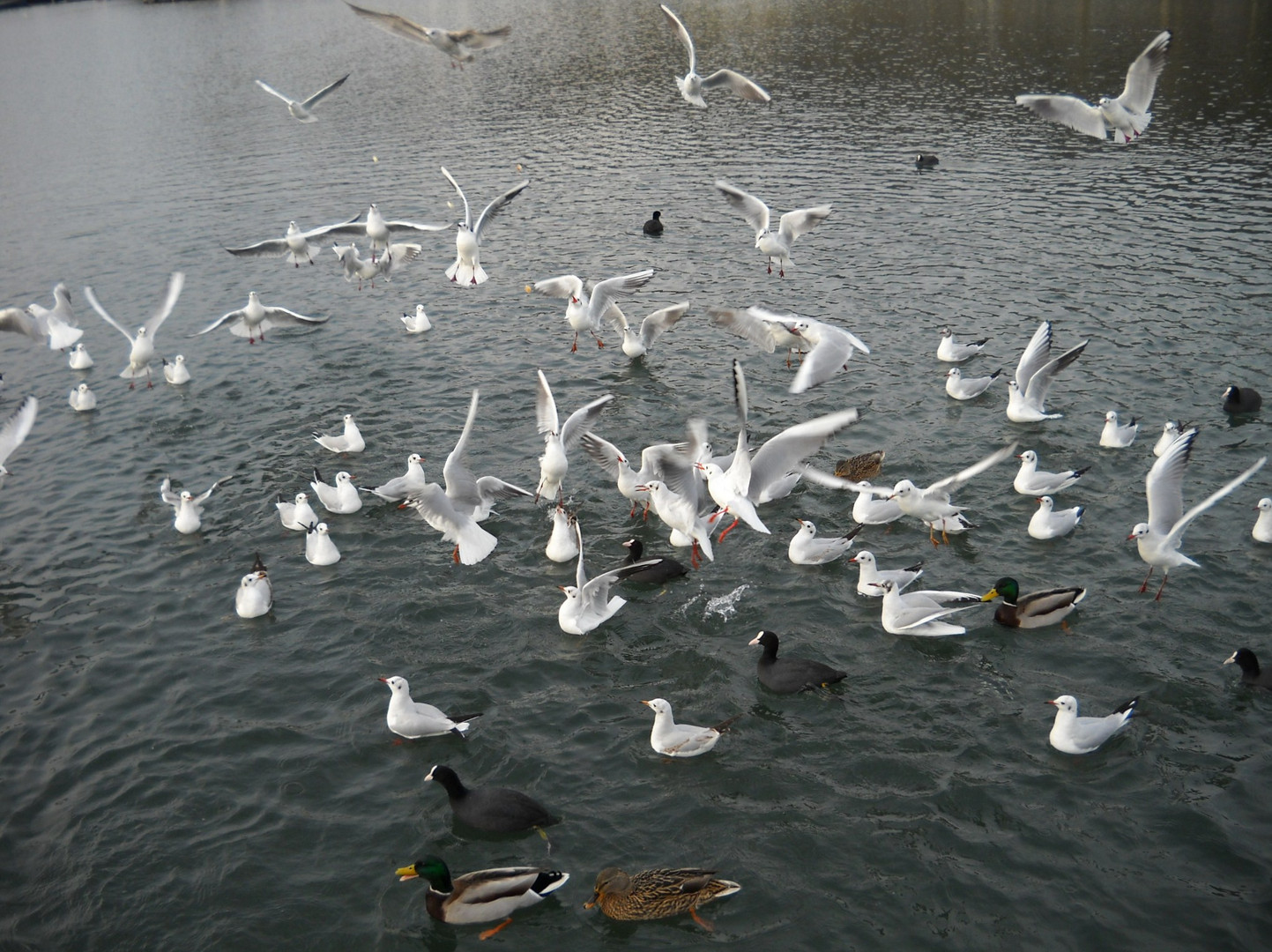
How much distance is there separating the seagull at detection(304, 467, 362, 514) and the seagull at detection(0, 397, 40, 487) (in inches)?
201

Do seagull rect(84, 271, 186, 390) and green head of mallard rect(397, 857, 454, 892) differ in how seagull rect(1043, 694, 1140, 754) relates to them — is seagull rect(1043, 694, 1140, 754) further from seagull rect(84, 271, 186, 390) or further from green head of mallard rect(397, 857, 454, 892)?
seagull rect(84, 271, 186, 390)

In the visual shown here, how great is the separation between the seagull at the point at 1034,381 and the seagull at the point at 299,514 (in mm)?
11777

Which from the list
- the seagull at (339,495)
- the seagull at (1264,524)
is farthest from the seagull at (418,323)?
the seagull at (1264,524)

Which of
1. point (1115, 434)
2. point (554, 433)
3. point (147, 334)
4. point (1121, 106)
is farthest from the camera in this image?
point (147, 334)


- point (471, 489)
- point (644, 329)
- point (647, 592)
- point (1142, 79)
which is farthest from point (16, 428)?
point (1142, 79)

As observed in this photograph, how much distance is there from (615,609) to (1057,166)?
81.0 ft

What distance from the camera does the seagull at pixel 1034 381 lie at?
1625cm

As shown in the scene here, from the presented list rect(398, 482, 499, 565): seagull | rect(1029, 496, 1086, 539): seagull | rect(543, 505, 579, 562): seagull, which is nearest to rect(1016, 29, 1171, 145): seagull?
rect(1029, 496, 1086, 539): seagull

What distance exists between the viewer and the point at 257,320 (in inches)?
835

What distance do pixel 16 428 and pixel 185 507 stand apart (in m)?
3.56

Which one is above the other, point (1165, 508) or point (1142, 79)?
point (1142, 79)

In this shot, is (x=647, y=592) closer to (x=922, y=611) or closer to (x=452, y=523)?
(x=452, y=523)

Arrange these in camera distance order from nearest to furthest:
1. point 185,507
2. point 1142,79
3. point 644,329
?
1. point 185,507
2. point 1142,79
3. point 644,329

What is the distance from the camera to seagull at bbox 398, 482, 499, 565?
1345 centimetres
